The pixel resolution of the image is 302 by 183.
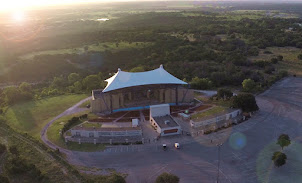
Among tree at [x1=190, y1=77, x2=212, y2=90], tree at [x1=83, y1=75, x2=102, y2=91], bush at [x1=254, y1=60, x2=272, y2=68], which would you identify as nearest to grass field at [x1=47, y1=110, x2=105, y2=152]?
tree at [x1=83, y1=75, x2=102, y2=91]

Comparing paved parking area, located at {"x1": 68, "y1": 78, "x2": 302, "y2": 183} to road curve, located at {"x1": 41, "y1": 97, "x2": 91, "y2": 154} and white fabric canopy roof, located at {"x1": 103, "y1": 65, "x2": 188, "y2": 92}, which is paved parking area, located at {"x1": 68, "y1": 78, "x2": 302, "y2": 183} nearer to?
road curve, located at {"x1": 41, "y1": 97, "x2": 91, "y2": 154}

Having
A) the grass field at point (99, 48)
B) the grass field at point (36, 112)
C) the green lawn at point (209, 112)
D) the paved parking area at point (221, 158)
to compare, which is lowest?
the paved parking area at point (221, 158)

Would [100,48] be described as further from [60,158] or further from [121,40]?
[60,158]

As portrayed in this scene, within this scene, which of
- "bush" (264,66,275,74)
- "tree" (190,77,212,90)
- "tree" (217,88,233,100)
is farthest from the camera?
"bush" (264,66,275,74)

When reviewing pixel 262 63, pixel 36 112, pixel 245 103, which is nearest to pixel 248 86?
pixel 245 103

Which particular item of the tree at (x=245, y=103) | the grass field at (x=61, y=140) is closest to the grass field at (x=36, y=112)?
the grass field at (x=61, y=140)

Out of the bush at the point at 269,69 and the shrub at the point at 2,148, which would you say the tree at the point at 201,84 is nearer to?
the bush at the point at 269,69
